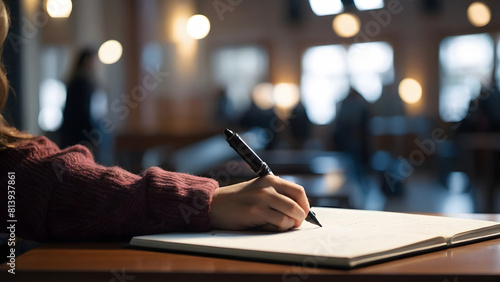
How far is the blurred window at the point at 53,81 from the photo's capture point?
8.93 m

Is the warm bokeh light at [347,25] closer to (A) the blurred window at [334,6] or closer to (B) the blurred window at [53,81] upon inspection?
(A) the blurred window at [334,6]

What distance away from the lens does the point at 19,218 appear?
0.82 meters

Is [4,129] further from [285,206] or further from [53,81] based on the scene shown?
[53,81]

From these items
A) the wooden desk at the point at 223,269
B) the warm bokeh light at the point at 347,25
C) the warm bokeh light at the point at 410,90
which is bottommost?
the wooden desk at the point at 223,269

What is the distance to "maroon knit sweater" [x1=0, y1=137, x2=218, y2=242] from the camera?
0.78m

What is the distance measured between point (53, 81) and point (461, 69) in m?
6.79

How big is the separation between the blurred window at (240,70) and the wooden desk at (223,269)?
9.56 m

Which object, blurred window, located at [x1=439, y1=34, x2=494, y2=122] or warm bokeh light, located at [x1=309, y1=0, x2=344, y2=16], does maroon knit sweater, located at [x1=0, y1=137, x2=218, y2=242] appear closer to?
blurred window, located at [x1=439, y1=34, x2=494, y2=122]

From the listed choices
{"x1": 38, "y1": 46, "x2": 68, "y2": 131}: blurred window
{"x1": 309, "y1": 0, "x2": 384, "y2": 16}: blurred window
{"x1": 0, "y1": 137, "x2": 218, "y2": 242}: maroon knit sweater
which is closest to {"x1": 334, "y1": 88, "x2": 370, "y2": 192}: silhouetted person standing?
{"x1": 309, "y1": 0, "x2": 384, "y2": 16}: blurred window

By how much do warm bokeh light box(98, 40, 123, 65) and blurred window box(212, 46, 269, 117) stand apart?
1.79m

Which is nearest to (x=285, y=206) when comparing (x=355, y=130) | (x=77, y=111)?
(x=77, y=111)

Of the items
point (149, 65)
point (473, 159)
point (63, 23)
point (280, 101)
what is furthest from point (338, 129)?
point (63, 23)

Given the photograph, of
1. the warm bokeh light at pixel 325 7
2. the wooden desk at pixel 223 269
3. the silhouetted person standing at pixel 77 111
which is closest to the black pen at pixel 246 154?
the wooden desk at pixel 223 269

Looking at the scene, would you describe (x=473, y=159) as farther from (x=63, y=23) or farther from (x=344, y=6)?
(x=63, y=23)
